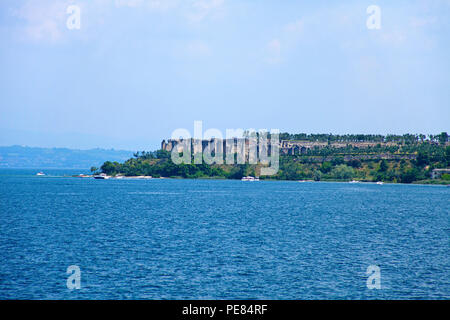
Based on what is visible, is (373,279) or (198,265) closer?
(373,279)

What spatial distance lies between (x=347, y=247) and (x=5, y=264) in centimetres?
3363

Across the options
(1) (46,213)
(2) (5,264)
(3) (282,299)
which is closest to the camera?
(3) (282,299)

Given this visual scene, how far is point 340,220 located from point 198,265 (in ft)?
146

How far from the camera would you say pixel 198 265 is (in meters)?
45.7

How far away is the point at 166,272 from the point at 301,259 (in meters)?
13.2
